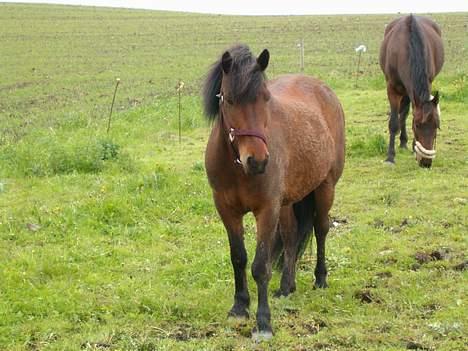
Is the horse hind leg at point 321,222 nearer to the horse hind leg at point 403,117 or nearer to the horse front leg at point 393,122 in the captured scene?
the horse front leg at point 393,122

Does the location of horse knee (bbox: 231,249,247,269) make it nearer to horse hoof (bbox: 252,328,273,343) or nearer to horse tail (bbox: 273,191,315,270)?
horse hoof (bbox: 252,328,273,343)

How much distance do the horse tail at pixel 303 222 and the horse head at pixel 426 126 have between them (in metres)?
3.98

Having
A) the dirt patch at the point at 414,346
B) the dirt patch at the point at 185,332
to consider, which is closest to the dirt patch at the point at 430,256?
the dirt patch at the point at 414,346

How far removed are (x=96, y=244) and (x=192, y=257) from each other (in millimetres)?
1025

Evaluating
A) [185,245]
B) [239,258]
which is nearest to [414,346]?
[239,258]

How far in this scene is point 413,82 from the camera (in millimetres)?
9602

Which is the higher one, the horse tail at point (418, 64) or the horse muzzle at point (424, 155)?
the horse tail at point (418, 64)

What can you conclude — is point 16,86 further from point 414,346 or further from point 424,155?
point 414,346

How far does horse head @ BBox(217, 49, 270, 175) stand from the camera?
14.1ft

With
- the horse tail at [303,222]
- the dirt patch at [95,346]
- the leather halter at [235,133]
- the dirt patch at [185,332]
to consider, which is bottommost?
the dirt patch at [185,332]

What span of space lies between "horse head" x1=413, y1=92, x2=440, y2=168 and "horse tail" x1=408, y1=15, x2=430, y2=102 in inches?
5.0

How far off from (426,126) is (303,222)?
4.16 m

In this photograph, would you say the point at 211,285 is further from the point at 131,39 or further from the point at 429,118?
the point at 131,39

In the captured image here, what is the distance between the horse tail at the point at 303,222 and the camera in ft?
19.9
